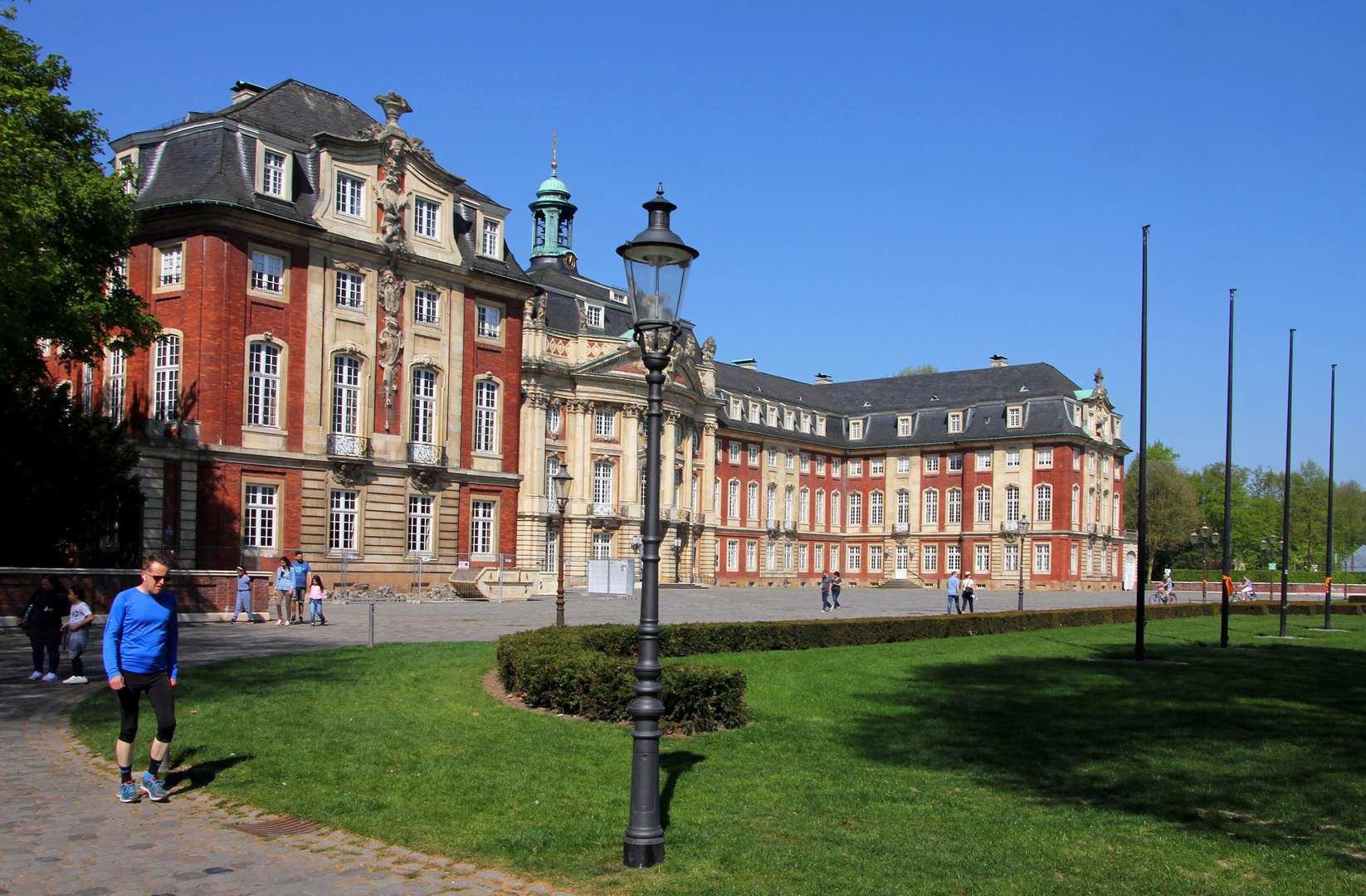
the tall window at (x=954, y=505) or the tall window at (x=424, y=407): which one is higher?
the tall window at (x=424, y=407)

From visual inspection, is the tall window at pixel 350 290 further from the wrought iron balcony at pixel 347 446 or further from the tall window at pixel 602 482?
the tall window at pixel 602 482

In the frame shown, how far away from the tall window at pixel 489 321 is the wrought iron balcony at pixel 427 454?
5.50 meters

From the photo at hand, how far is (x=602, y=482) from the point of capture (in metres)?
65.0

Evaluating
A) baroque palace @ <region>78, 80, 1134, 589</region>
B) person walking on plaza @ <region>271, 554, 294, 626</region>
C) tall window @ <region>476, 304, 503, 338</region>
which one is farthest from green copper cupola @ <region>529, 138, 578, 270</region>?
person walking on plaza @ <region>271, 554, 294, 626</region>

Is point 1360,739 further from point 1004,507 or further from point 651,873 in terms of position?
point 1004,507

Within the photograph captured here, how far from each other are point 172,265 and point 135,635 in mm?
32285

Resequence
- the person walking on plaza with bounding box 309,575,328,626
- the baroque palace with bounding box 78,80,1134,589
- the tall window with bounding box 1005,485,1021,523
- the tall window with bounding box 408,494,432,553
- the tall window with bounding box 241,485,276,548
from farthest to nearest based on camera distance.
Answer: the tall window with bounding box 1005,485,1021,523, the tall window with bounding box 408,494,432,553, the tall window with bounding box 241,485,276,548, the baroque palace with bounding box 78,80,1134,589, the person walking on plaza with bounding box 309,575,328,626

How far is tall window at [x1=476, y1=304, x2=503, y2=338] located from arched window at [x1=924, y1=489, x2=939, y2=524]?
51.0 m

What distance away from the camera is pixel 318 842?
8211 millimetres

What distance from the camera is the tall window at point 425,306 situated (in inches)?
1700

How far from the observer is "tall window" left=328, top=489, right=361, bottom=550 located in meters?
40.8

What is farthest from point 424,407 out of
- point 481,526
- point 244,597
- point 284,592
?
point 284,592

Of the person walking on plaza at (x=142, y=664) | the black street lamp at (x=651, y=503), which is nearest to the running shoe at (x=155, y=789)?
the person walking on plaza at (x=142, y=664)

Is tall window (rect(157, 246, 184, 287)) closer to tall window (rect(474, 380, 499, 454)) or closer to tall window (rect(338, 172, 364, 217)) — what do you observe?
tall window (rect(338, 172, 364, 217))
